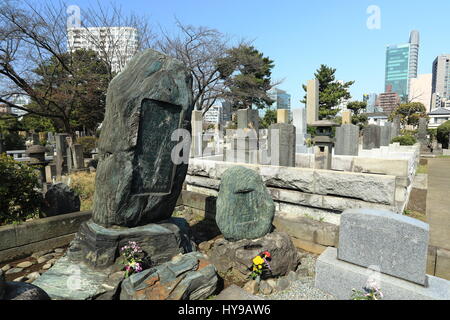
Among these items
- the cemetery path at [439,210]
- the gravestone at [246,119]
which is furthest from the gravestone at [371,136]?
the gravestone at [246,119]

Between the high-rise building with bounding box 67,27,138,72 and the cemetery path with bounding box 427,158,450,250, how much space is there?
12.0m

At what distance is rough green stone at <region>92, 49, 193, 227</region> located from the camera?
287 centimetres

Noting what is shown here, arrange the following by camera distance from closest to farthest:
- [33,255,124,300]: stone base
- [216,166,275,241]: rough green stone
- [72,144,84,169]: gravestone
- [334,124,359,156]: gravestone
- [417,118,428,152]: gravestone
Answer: [33,255,124,300]: stone base, [216,166,275,241]: rough green stone, [334,124,359,156]: gravestone, [72,144,84,169]: gravestone, [417,118,428,152]: gravestone

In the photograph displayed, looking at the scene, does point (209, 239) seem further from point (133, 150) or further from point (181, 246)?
point (133, 150)

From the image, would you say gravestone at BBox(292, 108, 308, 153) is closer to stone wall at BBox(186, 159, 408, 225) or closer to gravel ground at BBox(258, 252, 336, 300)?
stone wall at BBox(186, 159, 408, 225)

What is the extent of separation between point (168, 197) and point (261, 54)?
2736 cm

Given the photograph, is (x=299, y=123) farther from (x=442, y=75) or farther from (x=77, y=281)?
(x=442, y=75)

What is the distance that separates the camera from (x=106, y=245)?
110 inches

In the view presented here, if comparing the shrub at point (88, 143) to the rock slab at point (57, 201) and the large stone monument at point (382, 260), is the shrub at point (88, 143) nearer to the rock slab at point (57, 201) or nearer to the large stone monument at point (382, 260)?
the rock slab at point (57, 201)

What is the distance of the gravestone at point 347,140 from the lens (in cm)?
896

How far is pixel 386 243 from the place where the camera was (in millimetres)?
→ 2682

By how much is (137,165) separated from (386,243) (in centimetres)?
303

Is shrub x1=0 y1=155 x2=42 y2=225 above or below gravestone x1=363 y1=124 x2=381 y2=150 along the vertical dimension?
below

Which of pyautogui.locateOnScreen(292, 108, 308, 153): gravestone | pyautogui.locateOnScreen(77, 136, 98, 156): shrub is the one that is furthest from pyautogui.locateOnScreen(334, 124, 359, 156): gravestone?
pyautogui.locateOnScreen(77, 136, 98, 156): shrub
